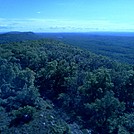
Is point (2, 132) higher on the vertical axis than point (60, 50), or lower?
lower

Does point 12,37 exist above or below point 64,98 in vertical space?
above

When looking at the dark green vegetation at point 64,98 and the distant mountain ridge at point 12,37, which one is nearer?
the dark green vegetation at point 64,98

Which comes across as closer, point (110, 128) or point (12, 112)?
point (110, 128)

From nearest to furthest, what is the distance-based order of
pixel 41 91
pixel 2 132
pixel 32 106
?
pixel 2 132 → pixel 32 106 → pixel 41 91

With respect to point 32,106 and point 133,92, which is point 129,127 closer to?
point 133,92

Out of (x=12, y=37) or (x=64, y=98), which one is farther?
(x=12, y=37)

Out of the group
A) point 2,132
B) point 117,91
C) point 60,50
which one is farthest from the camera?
point 60,50

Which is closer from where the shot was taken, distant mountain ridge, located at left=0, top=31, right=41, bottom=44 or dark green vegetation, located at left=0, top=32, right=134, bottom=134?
dark green vegetation, located at left=0, top=32, right=134, bottom=134

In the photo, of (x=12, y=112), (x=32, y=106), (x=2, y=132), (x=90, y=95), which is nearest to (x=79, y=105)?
(x=90, y=95)
